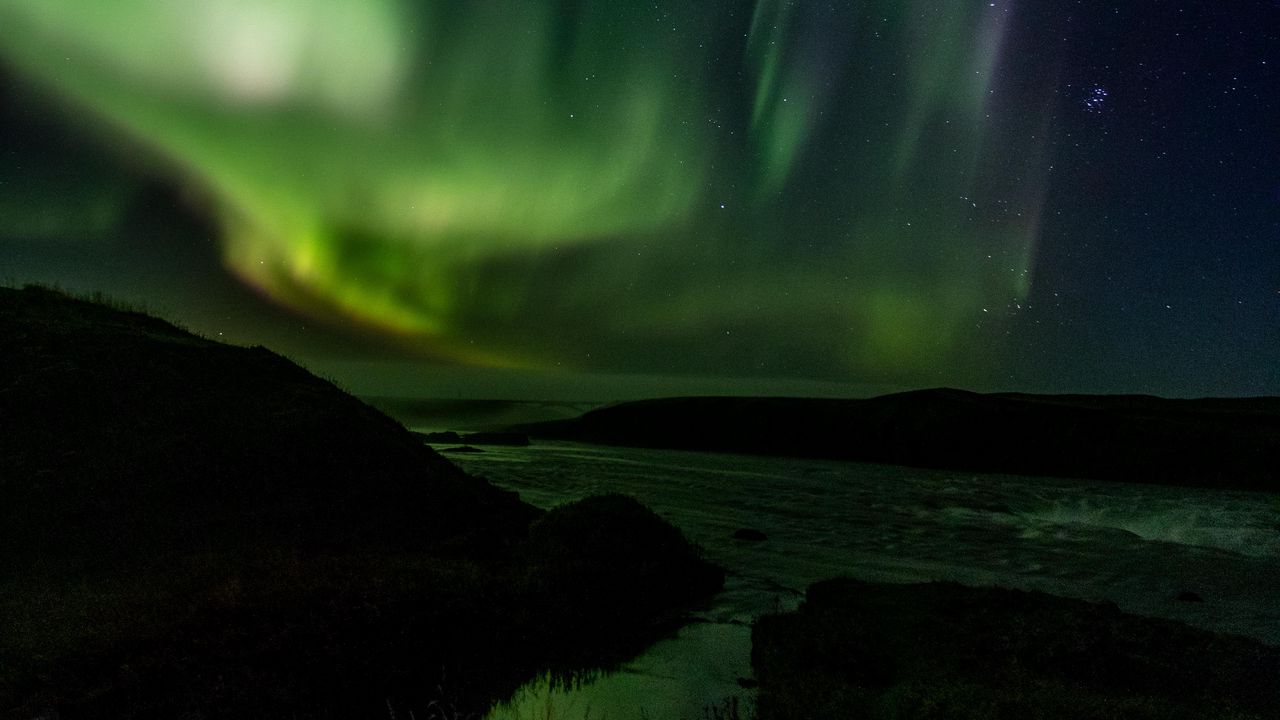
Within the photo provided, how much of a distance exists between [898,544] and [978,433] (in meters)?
62.3

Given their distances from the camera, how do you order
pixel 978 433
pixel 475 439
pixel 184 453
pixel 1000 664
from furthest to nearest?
pixel 475 439
pixel 978 433
pixel 184 453
pixel 1000 664

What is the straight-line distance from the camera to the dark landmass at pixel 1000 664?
26.1 feet

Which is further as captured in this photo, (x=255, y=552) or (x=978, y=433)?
(x=978, y=433)

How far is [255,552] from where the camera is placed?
15547mm

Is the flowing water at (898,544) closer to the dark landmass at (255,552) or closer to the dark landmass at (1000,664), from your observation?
the dark landmass at (1000,664)

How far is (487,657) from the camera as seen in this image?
1214 centimetres

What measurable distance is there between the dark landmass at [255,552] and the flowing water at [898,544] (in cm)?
156

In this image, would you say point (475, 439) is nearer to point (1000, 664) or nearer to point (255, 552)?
point (255, 552)

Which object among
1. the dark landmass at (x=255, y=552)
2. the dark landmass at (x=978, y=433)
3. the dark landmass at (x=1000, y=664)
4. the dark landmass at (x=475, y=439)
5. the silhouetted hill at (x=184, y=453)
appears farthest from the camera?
the dark landmass at (x=475, y=439)

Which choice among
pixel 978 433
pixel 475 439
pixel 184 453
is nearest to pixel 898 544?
pixel 184 453

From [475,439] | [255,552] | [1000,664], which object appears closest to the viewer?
[1000,664]

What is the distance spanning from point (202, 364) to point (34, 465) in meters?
7.21

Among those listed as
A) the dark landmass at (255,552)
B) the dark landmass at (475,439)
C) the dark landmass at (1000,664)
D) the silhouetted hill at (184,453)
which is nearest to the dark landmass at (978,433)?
the dark landmass at (475,439)

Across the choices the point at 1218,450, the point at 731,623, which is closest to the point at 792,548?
the point at 731,623
